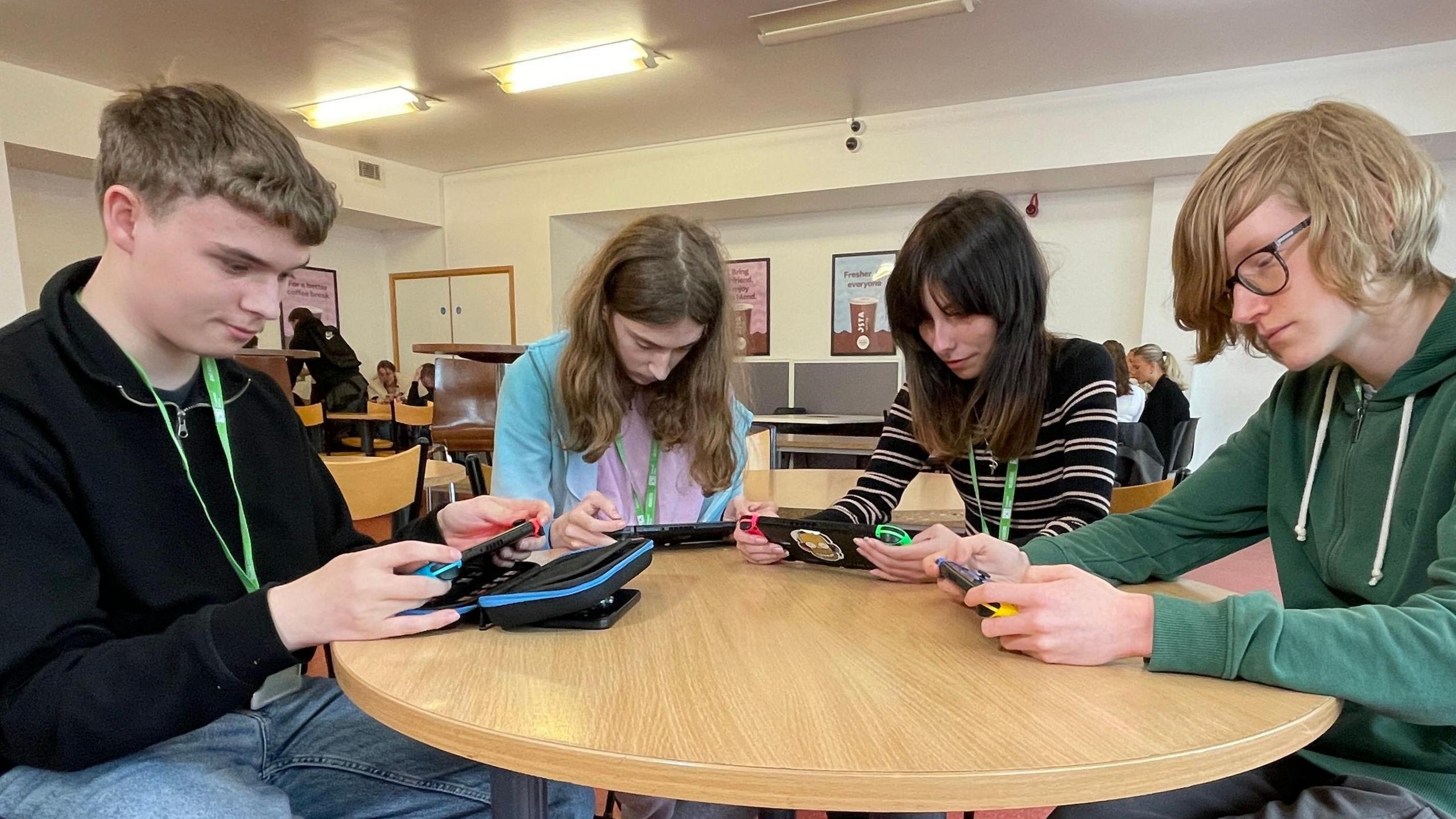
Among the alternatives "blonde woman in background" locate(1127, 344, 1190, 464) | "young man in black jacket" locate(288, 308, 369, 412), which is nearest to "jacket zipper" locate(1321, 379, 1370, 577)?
"blonde woman in background" locate(1127, 344, 1190, 464)

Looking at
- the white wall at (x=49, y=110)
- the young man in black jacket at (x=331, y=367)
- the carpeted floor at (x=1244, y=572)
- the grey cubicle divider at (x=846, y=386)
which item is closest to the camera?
the carpeted floor at (x=1244, y=572)

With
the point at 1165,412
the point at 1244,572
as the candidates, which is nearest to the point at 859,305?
the point at 1165,412

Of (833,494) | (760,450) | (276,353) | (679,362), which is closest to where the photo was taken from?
(679,362)

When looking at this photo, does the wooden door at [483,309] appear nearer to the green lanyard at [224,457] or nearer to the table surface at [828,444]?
the table surface at [828,444]

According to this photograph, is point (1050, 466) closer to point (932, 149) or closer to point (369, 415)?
point (932, 149)

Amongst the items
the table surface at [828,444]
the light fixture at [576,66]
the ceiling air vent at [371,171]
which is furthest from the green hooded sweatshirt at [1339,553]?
the ceiling air vent at [371,171]

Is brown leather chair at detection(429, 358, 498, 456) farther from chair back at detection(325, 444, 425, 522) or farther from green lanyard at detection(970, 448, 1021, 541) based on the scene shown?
green lanyard at detection(970, 448, 1021, 541)

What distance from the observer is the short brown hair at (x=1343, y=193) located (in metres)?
0.82

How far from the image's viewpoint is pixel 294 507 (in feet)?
3.77

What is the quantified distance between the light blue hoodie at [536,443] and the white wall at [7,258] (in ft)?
14.3

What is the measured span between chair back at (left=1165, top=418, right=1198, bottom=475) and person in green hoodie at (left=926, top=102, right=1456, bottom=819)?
3.37 meters

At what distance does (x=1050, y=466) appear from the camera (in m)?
1.46

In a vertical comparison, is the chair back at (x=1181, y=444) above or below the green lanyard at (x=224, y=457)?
below

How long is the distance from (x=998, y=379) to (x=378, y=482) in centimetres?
159
